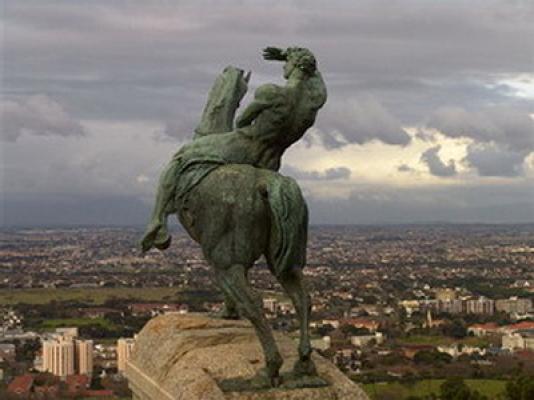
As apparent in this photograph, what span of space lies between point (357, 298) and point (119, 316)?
26.8 metres

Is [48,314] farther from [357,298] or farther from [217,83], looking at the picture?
[217,83]

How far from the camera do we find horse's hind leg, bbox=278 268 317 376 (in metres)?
7.18

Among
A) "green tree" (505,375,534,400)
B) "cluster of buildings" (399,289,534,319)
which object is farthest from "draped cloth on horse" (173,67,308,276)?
"cluster of buildings" (399,289,534,319)

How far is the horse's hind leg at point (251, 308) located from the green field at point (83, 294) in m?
60.1

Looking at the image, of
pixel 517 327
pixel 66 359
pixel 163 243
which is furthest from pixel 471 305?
pixel 163 243

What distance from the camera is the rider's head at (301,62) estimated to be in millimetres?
7281

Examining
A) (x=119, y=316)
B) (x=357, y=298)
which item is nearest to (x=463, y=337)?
(x=357, y=298)

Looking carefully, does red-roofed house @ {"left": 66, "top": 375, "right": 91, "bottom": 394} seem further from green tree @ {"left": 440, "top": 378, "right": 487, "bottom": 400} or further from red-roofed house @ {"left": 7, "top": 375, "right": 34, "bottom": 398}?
green tree @ {"left": 440, "top": 378, "right": 487, "bottom": 400}

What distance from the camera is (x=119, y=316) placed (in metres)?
58.8

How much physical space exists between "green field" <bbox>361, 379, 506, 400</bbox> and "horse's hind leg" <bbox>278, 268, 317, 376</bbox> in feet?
98.5

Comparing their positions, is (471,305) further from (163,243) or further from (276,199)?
(276,199)

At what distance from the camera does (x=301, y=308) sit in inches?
288

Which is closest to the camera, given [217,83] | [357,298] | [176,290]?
[217,83]

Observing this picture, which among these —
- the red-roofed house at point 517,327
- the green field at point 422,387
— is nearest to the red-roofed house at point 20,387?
the green field at point 422,387
